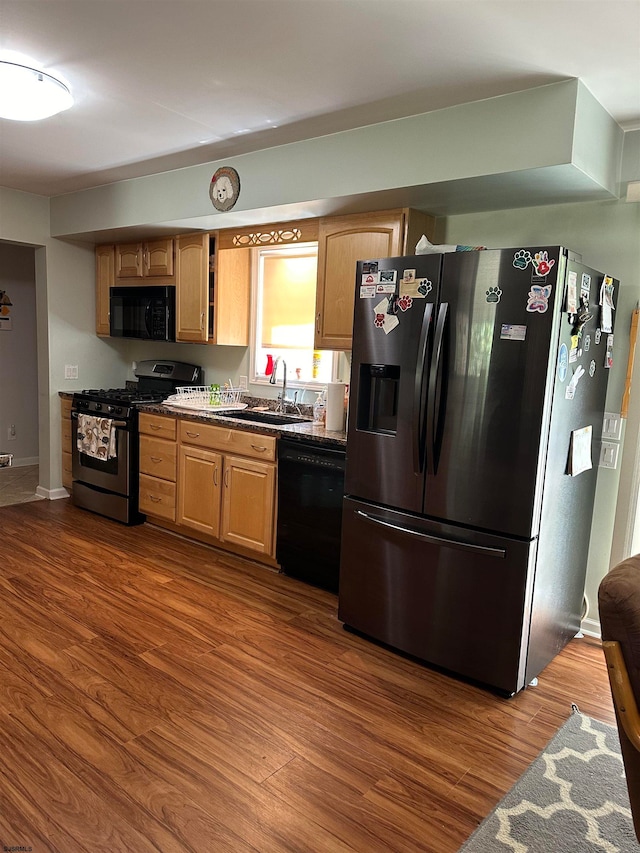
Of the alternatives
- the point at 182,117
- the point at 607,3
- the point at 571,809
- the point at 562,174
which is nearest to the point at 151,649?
the point at 571,809

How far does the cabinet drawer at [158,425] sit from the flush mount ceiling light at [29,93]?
2035 millimetres

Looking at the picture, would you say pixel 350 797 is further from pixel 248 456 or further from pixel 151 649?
pixel 248 456

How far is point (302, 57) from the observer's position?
7.35 feet

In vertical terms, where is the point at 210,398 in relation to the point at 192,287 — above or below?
below

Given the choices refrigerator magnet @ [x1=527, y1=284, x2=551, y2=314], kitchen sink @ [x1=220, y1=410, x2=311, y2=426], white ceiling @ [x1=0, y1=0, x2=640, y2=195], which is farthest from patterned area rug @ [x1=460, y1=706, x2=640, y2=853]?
white ceiling @ [x1=0, y1=0, x2=640, y2=195]

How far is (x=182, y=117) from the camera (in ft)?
9.54

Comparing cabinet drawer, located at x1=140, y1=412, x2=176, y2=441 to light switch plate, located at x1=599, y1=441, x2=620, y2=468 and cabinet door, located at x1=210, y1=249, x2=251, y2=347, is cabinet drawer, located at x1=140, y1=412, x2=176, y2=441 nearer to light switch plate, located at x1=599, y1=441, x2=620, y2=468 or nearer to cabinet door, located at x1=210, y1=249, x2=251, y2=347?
cabinet door, located at x1=210, y1=249, x2=251, y2=347

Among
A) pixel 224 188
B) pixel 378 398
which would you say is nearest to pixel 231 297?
pixel 224 188

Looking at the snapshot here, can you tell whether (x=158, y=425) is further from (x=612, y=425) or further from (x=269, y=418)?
(x=612, y=425)

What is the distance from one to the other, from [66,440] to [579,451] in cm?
403

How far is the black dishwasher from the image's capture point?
3.32 meters

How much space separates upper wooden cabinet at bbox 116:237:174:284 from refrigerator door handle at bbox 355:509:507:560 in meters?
2.68

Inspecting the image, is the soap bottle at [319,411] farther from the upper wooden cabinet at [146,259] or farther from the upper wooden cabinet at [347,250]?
the upper wooden cabinet at [146,259]

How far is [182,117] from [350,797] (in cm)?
294
